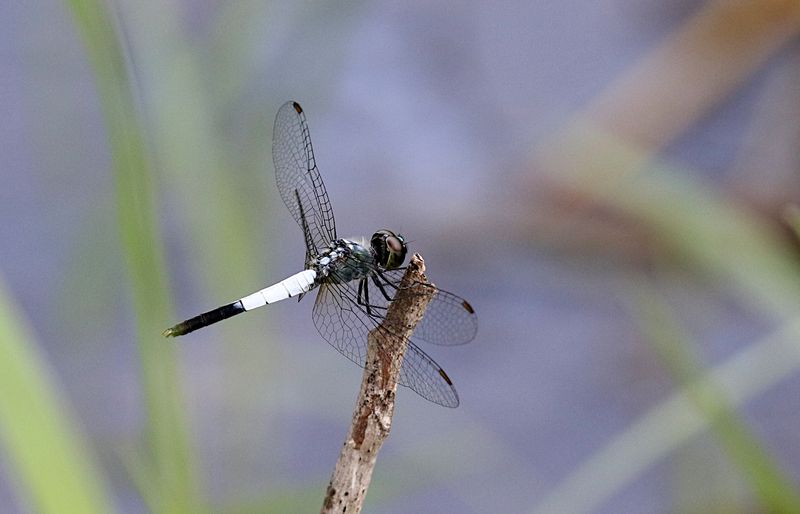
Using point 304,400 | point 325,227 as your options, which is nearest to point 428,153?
point 304,400

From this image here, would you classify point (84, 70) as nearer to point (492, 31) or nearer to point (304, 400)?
point (304, 400)

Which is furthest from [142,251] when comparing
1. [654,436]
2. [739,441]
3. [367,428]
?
[654,436]

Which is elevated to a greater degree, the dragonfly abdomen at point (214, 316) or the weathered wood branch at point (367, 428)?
the dragonfly abdomen at point (214, 316)

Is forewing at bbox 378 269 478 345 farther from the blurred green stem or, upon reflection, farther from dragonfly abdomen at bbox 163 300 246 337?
the blurred green stem

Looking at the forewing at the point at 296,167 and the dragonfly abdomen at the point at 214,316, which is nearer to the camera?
the dragonfly abdomen at the point at 214,316

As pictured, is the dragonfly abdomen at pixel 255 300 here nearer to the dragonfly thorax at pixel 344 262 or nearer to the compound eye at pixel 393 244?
the dragonfly thorax at pixel 344 262

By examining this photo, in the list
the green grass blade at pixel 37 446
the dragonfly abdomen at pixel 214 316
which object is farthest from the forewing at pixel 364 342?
the green grass blade at pixel 37 446

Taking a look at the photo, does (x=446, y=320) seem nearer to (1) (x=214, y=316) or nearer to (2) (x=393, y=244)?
(2) (x=393, y=244)
